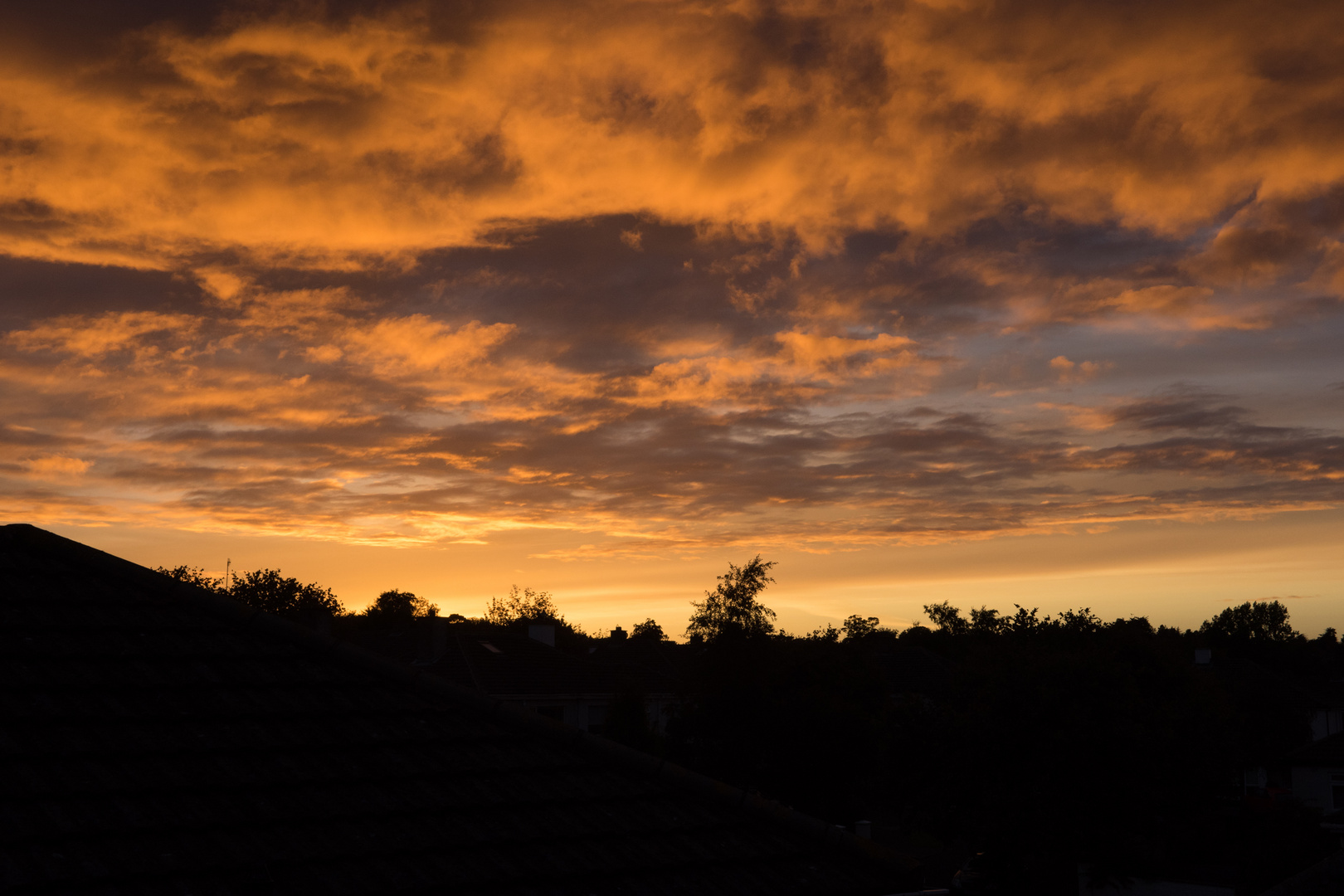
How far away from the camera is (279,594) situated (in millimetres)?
67625

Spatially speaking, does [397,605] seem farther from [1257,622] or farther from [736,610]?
[1257,622]

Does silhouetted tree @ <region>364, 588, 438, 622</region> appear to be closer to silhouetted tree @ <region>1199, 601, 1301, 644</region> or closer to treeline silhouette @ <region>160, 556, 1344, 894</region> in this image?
treeline silhouette @ <region>160, 556, 1344, 894</region>

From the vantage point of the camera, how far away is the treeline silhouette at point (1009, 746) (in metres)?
35.7

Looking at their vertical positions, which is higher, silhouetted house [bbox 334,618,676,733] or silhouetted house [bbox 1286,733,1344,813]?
silhouetted house [bbox 334,618,676,733]

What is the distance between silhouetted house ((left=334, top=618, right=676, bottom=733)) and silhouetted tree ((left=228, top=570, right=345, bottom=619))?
8263 millimetres

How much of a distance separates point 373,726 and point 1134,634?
1764 inches

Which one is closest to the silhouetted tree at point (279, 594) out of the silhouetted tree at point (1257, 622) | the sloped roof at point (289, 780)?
the sloped roof at point (289, 780)

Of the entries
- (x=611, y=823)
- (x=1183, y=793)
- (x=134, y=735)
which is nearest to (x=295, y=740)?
(x=134, y=735)

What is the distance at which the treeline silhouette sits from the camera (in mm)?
35688

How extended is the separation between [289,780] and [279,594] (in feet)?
220

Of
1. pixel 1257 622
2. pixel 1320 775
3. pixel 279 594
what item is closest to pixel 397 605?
pixel 279 594

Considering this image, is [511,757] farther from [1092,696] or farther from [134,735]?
[1092,696]

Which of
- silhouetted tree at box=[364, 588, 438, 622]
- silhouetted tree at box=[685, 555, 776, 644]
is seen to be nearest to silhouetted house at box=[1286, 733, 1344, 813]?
silhouetted tree at box=[685, 555, 776, 644]

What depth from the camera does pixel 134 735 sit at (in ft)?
20.6
